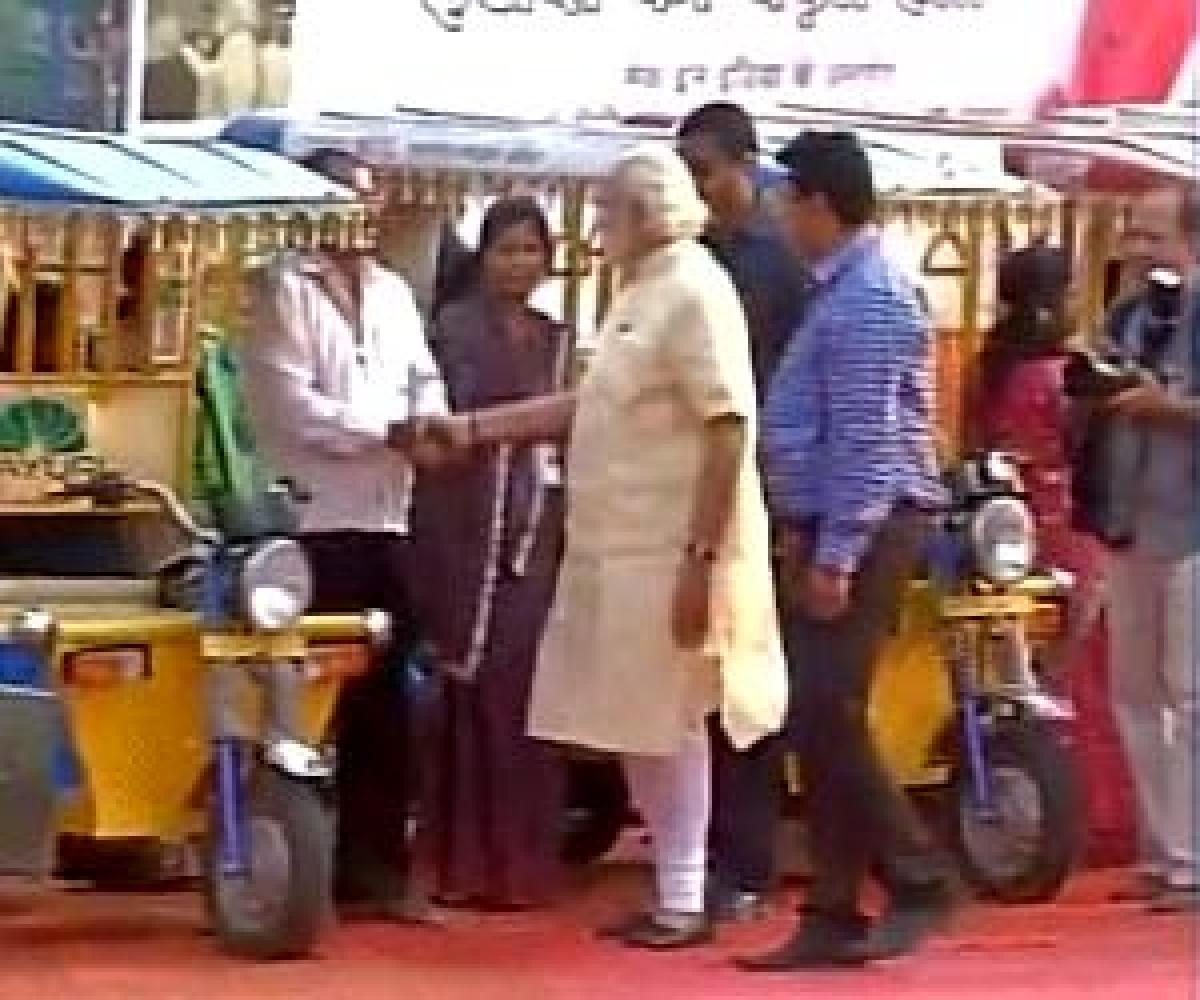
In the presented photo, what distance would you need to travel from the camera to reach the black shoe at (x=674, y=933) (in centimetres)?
859

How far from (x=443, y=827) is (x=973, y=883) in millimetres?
1254

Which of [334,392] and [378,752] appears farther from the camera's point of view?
[378,752]

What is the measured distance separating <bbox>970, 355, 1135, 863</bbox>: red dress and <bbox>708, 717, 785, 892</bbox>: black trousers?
Result: 3.38ft

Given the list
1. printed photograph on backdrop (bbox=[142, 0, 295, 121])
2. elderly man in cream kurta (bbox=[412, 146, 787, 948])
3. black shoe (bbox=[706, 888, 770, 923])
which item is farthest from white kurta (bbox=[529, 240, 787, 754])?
printed photograph on backdrop (bbox=[142, 0, 295, 121])

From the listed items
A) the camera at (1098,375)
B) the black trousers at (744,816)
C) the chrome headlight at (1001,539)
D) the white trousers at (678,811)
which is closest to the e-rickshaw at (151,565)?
the white trousers at (678,811)

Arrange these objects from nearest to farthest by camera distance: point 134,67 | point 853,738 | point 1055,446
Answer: point 853,738, point 1055,446, point 134,67

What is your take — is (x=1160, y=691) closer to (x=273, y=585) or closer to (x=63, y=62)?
(x=273, y=585)

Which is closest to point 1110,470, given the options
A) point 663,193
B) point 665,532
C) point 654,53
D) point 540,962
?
point 665,532

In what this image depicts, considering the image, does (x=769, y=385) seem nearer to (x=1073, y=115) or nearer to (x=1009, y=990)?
(x=1009, y=990)

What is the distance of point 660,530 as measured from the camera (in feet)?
27.3

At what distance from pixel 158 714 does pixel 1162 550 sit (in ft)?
7.88

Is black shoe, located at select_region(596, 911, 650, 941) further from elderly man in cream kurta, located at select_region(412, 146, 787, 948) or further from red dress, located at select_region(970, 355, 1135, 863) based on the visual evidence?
red dress, located at select_region(970, 355, 1135, 863)

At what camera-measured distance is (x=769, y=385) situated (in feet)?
28.4

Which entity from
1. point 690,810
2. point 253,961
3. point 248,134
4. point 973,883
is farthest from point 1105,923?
point 248,134
